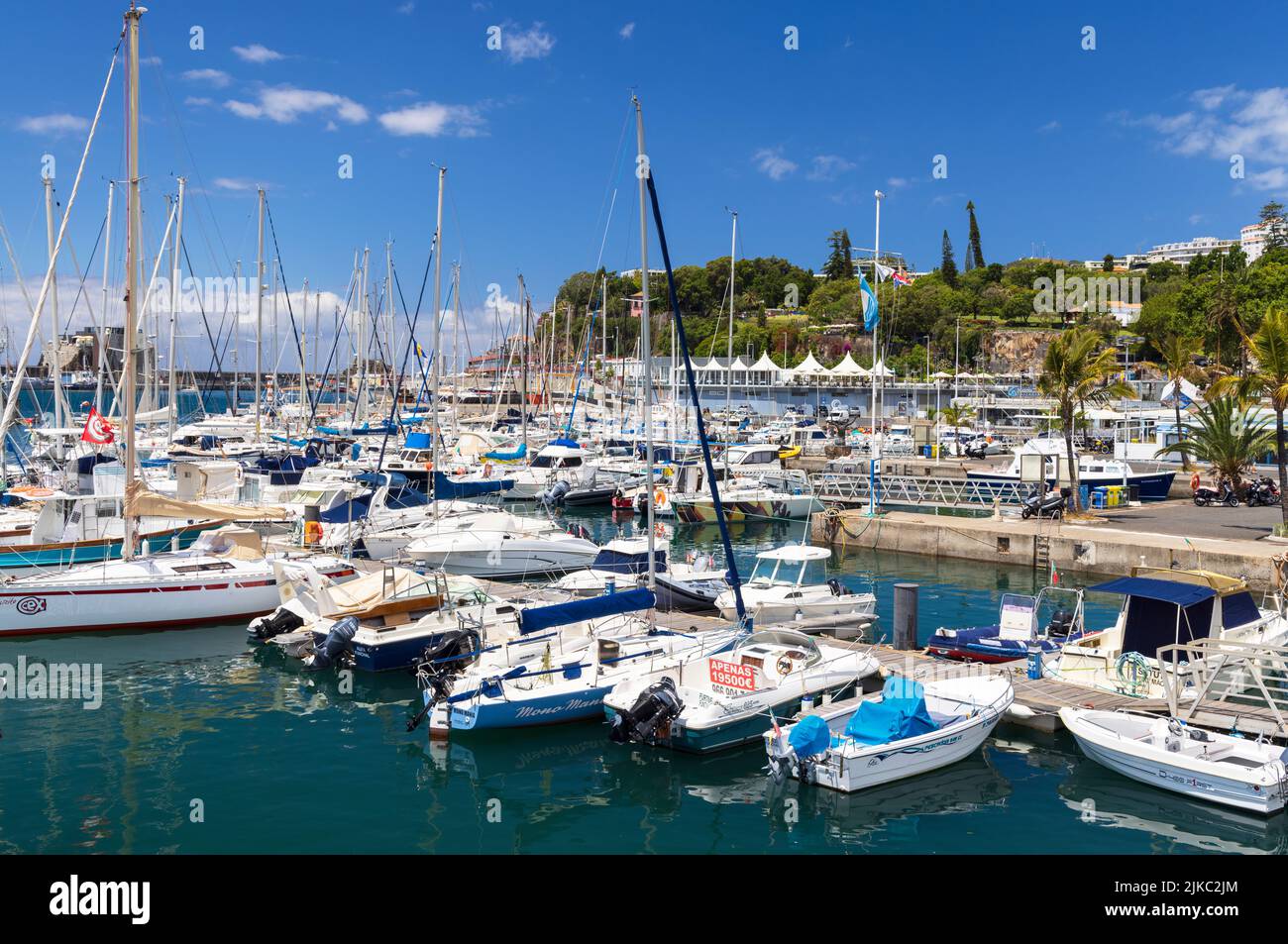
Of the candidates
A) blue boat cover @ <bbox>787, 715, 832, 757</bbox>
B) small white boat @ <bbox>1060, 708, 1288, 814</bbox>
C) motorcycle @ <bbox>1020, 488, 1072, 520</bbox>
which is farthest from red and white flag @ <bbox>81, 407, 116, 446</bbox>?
motorcycle @ <bbox>1020, 488, 1072, 520</bbox>

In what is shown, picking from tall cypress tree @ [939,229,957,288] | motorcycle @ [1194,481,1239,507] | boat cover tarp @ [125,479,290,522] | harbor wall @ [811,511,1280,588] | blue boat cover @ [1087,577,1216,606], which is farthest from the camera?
tall cypress tree @ [939,229,957,288]

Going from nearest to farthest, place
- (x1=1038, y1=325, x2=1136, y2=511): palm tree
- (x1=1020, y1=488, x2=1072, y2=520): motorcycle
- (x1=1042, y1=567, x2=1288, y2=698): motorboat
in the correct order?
(x1=1042, y1=567, x2=1288, y2=698): motorboat < (x1=1038, y1=325, x2=1136, y2=511): palm tree < (x1=1020, y1=488, x2=1072, y2=520): motorcycle

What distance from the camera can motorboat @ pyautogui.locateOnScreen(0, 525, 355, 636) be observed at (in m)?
24.1

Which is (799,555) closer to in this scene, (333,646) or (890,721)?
(890,721)

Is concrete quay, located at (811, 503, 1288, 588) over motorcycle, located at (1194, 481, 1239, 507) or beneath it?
beneath

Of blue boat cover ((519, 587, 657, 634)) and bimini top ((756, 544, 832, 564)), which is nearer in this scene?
blue boat cover ((519, 587, 657, 634))

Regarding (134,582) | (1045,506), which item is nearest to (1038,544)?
(1045,506)

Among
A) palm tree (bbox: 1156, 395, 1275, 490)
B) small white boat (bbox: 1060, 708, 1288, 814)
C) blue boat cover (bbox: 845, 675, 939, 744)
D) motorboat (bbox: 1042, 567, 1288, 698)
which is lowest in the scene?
small white boat (bbox: 1060, 708, 1288, 814)

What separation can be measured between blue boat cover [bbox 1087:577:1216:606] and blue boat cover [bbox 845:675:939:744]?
496 centimetres

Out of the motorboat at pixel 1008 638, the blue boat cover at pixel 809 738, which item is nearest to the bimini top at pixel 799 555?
the motorboat at pixel 1008 638

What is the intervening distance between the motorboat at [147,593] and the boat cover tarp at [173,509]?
3.87 feet

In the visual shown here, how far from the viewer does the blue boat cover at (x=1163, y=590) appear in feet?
62.4

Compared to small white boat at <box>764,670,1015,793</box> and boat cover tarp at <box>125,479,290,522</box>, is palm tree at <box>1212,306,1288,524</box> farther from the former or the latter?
boat cover tarp at <box>125,479,290,522</box>
